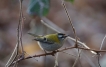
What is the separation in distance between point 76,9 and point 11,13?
1448 mm

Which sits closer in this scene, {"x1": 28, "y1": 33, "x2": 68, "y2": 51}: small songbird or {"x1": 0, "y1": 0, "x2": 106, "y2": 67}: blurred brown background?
{"x1": 28, "y1": 33, "x2": 68, "y2": 51}: small songbird

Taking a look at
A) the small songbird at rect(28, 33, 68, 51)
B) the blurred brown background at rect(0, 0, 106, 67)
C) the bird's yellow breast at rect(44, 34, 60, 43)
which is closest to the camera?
the small songbird at rect(28, 33, 68, 51)

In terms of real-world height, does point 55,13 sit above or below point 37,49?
above

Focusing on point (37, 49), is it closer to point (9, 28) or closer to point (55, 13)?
point (9, 28)

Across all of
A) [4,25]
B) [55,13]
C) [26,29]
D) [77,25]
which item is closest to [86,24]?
[77,25]

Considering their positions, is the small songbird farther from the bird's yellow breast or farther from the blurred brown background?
the blurred brown background

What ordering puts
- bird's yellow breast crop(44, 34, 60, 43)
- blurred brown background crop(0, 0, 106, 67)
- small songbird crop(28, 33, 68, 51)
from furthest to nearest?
blurred brown background crop(0, 0, 106, 67) < bird's yellow breast crop(44, 34, 60, 43) < small songbird crop(28, 33, 68, 51)

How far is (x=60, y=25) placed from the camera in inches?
241

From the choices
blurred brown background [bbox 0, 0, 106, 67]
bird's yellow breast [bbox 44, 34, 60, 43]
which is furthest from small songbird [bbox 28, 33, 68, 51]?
blurred brown background [bbox 0, 0, 106, 67]

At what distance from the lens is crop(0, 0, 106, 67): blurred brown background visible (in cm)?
500

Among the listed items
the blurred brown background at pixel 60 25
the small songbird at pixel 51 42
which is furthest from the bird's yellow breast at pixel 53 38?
the blurred brown background at pixel 60 25

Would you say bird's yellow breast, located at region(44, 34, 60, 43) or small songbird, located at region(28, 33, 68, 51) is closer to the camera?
small songbird, located at region(28, 33, 68, 51)

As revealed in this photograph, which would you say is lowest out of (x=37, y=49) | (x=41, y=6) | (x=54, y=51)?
(x=37, y=49)

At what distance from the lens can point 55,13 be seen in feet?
21.5
